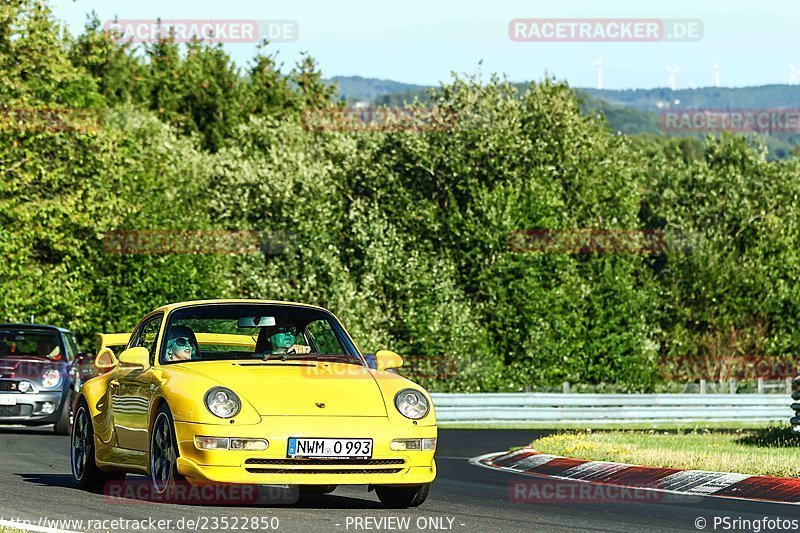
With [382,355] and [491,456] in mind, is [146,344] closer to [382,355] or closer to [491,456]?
[382,355]

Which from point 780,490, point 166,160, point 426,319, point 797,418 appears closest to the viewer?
point 780,490

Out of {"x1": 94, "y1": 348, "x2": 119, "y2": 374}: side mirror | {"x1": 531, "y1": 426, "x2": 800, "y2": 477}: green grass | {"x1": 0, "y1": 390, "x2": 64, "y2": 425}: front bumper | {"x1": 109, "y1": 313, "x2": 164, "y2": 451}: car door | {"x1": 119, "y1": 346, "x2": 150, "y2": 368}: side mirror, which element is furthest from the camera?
{"x1": 0, "y1": 390, "x2": 64, "y2": 425}: front bumper

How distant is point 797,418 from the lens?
1802 centimetres

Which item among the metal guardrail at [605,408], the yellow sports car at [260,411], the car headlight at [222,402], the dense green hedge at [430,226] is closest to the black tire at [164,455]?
the yellow sports car at [260,411]

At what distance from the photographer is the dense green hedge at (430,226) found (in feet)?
143

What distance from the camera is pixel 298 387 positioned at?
1015 centimetres

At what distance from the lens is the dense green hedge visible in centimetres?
4369

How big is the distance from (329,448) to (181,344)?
198 centimetres

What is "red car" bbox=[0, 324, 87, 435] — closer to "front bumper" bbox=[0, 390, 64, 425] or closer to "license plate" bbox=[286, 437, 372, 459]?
"front bumper" bbox=[0, 390, 64, 425]

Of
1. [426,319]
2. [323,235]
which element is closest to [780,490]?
[426,319]

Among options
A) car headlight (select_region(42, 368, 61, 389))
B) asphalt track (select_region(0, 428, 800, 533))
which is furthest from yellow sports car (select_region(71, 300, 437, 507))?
car headlight (select_region(42, 368, 61, 389))

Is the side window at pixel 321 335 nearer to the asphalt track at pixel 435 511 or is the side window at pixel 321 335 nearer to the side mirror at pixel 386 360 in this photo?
the side mirror at pixel 386 360

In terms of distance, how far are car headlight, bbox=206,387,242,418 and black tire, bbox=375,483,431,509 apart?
139cm

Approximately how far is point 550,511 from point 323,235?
40.4 m
